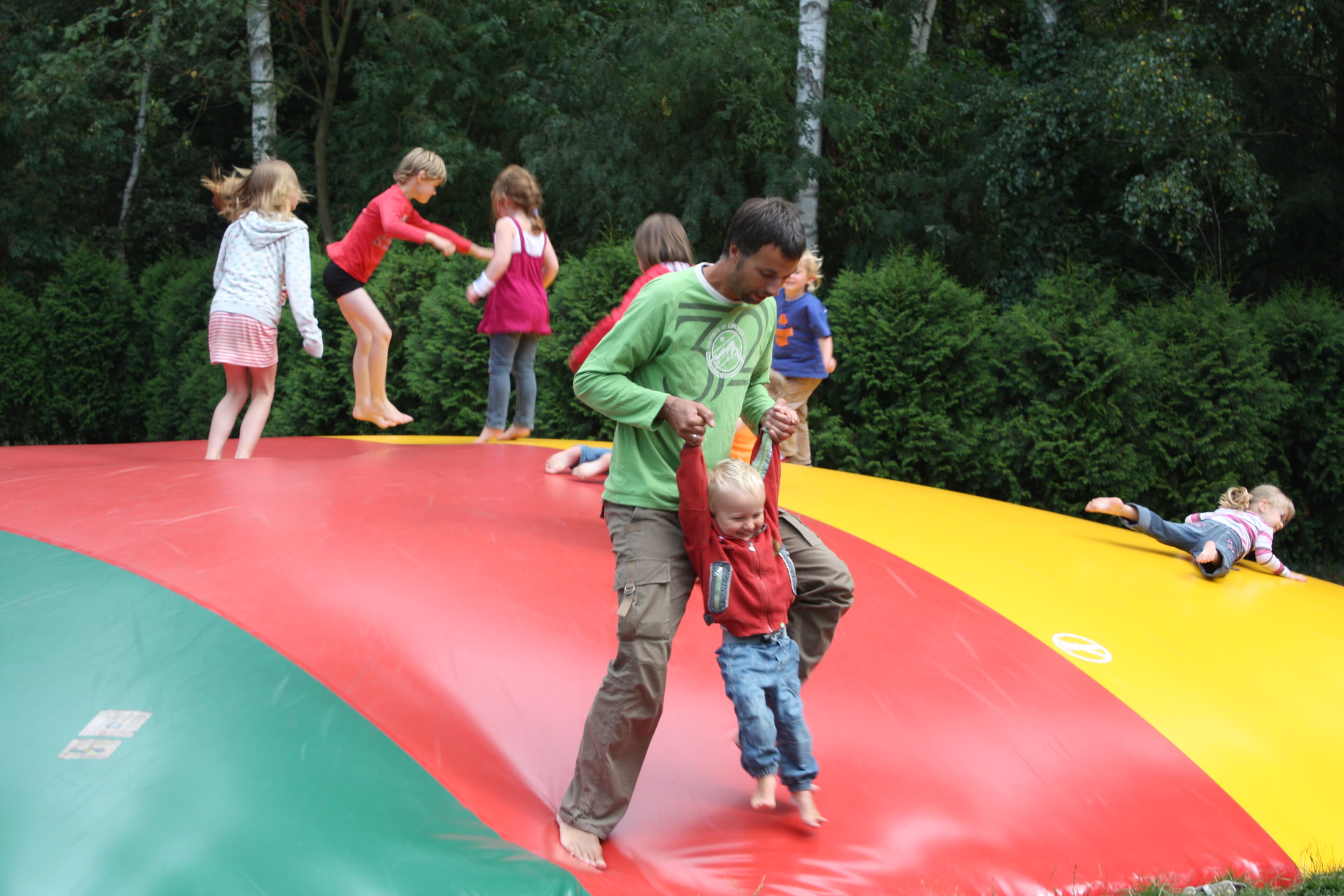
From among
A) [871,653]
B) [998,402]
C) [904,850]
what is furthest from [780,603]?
[998,402]

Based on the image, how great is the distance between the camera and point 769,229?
2.69 m

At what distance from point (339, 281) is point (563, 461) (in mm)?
1929

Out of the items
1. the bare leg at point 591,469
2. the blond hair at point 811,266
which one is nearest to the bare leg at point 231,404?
the bare leg at point 591,469

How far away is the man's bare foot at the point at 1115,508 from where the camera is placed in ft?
17.0

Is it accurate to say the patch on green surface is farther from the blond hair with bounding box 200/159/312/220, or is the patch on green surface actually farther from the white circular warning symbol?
the blond hair with bounding box 200/159/312/220

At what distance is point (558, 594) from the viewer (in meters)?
3.79

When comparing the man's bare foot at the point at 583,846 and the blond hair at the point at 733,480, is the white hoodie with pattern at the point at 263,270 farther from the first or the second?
the man's bare foot at the point at 583,846

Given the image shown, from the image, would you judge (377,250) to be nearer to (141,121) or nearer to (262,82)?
(262,82)

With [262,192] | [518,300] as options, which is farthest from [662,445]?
[262,192]

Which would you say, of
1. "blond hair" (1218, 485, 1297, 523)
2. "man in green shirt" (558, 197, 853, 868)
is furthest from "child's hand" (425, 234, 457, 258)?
"blond hair" (1218, 485, 1297, 523)

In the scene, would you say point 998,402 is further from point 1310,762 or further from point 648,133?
point 648,133

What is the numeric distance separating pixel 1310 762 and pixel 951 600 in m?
1.29

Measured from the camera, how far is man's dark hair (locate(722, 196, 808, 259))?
268cm

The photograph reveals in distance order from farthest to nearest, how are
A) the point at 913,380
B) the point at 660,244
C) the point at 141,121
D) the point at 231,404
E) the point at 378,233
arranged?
the point at 141,121 → the point at 913,380 → the point at 378,233 → the point at 231,404 → the point at 660,244
